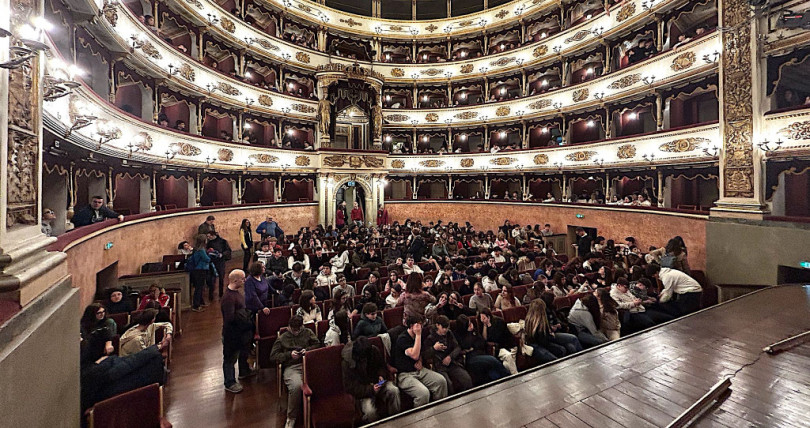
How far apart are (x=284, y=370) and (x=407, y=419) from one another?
1.81 metres

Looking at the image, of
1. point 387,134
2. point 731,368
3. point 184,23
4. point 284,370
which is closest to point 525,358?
point 731,368

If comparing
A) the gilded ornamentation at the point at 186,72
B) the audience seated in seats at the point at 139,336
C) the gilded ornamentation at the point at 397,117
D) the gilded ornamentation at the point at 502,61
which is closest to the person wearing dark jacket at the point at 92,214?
the audience seated in seats at the point at 139,336

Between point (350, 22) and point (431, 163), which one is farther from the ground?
point (350, 22)

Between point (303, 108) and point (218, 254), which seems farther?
point (303, 108)

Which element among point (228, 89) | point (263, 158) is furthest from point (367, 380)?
point (228, 89)

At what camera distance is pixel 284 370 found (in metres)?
4.00

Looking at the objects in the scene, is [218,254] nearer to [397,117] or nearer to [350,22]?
[397,117]

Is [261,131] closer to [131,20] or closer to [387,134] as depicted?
[387,134]

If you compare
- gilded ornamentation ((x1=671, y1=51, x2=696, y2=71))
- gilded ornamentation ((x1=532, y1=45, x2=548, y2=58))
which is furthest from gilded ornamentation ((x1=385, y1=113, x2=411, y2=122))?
gilded ornamentation ((x1=671, y1=51, x2=696, y2=71))

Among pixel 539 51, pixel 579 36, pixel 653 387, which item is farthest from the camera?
pixel 539 51

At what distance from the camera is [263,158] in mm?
15484

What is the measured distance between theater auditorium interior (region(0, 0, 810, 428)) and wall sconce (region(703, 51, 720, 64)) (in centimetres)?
13

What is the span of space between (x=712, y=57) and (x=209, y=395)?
13.9 m

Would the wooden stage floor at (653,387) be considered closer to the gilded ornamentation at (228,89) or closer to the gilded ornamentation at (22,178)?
the gilded ornamentation at (22,178)
